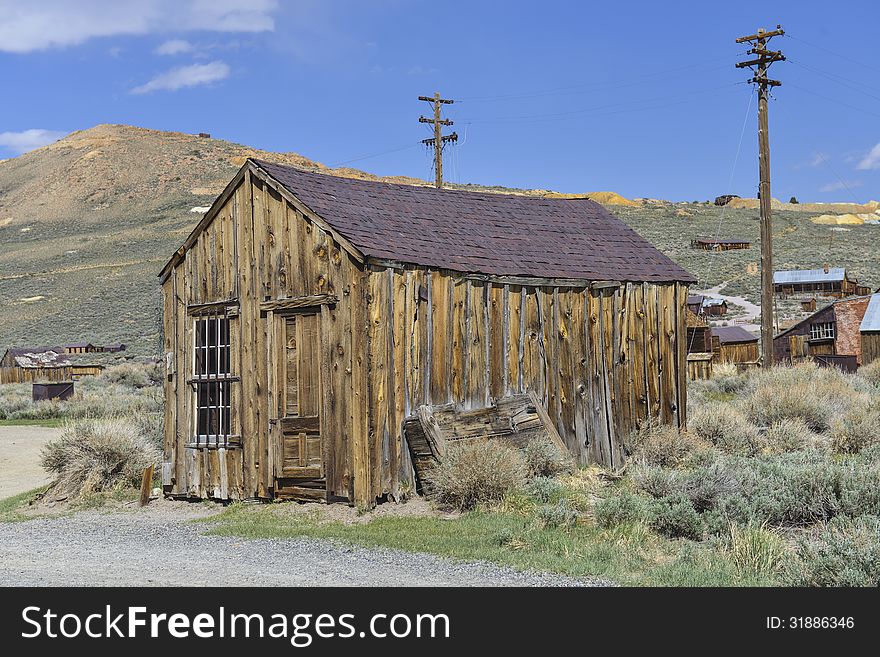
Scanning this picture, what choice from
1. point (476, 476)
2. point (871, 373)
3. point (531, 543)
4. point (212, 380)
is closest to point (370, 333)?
point (476, 476)

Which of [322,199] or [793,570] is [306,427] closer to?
[322,199]

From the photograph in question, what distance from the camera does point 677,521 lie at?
8.46 m

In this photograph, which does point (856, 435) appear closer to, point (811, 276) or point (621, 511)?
point (621, 511)

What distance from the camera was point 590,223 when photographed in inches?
602

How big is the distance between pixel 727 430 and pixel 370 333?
625 centimetres

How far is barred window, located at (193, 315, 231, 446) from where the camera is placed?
476 inches

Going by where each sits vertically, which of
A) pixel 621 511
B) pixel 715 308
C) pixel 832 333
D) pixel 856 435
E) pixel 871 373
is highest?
pixel 715 308

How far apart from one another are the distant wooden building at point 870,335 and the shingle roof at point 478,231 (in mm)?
18287

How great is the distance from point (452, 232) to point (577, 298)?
1925mm

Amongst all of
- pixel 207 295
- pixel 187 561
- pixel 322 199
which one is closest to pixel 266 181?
pixel 322 199

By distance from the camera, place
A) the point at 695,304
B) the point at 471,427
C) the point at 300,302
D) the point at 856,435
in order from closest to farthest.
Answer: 1. the point at 300,302
2. the point at 471,427
3. the point at 856,435
4. the point at 695,304

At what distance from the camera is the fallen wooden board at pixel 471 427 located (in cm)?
1093

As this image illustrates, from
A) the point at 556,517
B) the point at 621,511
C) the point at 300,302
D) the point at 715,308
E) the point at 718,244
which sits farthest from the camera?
the point at 718,244
